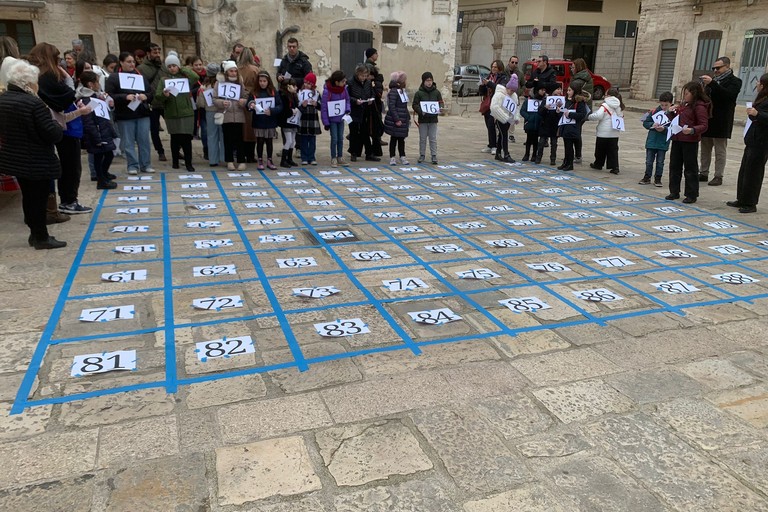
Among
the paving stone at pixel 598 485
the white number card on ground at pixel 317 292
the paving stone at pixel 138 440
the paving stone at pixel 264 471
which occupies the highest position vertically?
the white number card on ground at pixel 317 292

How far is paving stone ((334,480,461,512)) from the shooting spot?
263 cm

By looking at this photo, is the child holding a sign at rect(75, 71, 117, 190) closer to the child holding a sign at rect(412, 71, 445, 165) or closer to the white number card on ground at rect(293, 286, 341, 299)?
the white number card on ground at rect(293, 286, 341, 299)

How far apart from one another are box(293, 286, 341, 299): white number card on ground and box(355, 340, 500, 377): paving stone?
1077 mm

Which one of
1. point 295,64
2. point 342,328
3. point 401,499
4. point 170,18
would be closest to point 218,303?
point 342,328

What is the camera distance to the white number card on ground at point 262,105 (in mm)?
9309

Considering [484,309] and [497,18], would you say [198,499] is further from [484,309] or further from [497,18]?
[497,18]

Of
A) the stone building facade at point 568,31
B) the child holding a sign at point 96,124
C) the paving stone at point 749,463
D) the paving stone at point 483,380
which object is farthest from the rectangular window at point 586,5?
the paving stone at point 749,463

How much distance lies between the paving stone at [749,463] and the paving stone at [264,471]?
2002 mm

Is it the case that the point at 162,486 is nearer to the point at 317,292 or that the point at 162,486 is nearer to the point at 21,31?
the point at 317,292

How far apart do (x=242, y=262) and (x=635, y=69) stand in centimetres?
2443

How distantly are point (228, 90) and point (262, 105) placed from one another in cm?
55

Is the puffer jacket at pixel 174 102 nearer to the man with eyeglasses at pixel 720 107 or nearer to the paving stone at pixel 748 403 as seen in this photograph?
the man with eyeglasses at pixel 720 107

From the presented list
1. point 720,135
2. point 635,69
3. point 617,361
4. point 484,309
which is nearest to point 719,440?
point 617,361

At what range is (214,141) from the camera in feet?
32.7
